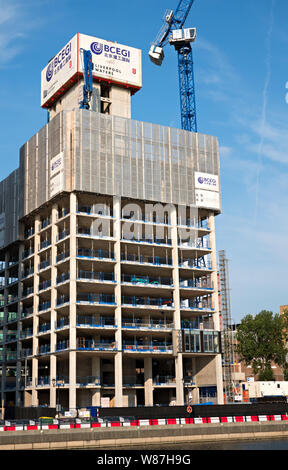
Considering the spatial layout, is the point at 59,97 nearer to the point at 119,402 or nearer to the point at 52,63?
the point at 52,63

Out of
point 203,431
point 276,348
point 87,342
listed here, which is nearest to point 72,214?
point 87,342

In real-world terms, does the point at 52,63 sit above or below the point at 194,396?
above

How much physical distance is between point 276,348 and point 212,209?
162 ft

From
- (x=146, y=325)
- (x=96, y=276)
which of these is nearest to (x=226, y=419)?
(x=146, y=325)

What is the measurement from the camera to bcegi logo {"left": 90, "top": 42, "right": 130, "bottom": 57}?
10325cm

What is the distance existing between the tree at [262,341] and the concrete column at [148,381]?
45991 millimetres

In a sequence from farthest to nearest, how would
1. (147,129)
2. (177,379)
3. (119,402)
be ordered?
(147,129), (177,379), (119,402)

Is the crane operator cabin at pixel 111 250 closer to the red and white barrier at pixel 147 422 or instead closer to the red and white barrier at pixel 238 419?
the red and white barrier at pixel 147 422

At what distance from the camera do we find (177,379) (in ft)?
293

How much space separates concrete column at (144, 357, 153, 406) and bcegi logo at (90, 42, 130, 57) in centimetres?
5722

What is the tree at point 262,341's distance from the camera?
433 feet

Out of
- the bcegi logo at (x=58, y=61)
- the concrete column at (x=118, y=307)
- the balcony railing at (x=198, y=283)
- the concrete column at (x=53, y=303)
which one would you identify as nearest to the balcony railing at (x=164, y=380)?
the concrete column at (x=118, y=307)

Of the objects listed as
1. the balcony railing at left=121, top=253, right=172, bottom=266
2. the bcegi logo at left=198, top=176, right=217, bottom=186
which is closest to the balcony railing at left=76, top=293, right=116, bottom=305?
the balcony railing at left=121, top=253, right=172, bottom=266

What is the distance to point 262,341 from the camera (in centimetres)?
13425
